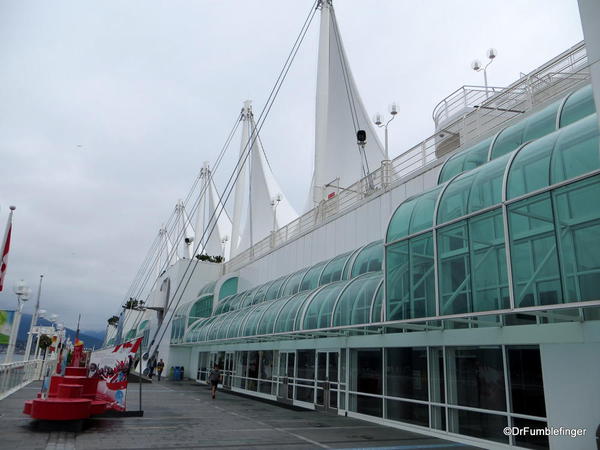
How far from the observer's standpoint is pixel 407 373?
42.1 ft

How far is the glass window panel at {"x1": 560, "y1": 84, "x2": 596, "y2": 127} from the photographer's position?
1094 centimetres

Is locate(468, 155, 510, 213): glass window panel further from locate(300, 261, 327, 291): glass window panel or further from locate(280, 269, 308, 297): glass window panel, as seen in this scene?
locate(280, 269, 308, 297): glass window panel

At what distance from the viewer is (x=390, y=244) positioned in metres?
11.8

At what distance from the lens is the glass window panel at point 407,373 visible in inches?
482

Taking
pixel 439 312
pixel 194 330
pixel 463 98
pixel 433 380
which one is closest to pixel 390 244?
pixel 439 312

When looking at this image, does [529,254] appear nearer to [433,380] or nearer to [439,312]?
[439,312]

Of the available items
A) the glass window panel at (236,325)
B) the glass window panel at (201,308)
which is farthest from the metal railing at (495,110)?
the glass window panel at (201,308)

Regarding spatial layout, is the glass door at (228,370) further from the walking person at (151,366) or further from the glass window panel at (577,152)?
the glass window panel at (577,152)

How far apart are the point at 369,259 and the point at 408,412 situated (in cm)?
590

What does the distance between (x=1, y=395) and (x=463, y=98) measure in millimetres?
23035

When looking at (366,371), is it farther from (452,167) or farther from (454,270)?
(452,167)

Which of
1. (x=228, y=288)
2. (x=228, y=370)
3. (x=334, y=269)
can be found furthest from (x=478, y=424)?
(x=228, y=288)

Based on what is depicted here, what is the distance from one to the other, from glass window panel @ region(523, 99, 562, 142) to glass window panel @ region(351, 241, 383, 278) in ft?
20.2

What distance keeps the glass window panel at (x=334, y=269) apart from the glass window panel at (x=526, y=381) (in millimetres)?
9309
